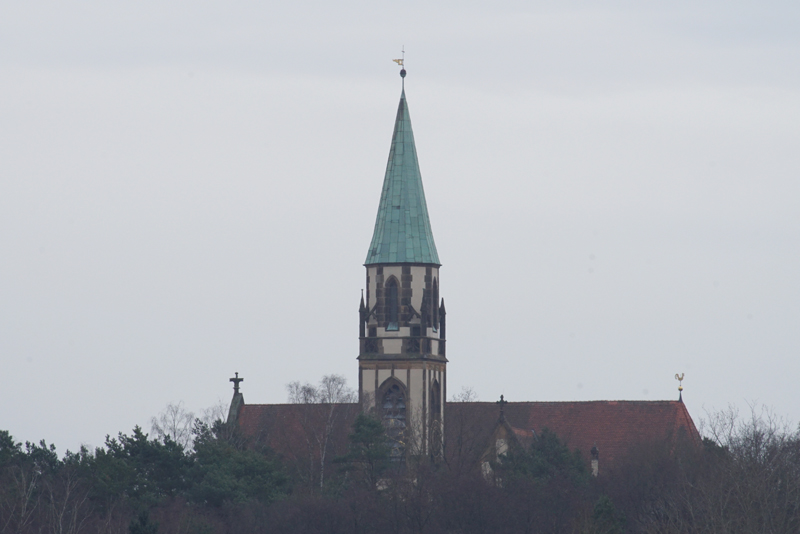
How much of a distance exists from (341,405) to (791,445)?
81.5 feet

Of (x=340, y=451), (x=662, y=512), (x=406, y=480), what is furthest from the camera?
(x=340, y=451)

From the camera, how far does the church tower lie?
94.9 m

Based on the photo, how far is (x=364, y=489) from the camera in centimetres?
8469

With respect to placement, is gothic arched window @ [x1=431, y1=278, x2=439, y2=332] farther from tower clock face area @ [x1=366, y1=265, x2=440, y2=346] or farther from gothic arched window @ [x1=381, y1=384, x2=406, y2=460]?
gothic arched window @ [x1=381, y1=384, x2=406, y2=460]

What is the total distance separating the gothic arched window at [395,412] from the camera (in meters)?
94.0

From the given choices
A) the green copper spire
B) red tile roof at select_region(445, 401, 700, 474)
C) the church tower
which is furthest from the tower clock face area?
red tile roof at select_region(445, 401, 700, 474)

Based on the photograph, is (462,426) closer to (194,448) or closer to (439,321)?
(439,321)

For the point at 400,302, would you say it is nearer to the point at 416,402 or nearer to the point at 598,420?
the point at 416,402

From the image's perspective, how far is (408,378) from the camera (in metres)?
94.9

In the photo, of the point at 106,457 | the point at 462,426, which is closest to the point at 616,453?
the point at 462,426

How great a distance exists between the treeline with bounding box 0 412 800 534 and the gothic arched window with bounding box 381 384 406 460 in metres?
4.95

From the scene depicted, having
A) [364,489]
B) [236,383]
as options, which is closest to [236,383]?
[236,383]

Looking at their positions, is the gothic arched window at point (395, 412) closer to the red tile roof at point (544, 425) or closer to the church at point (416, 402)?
the church at point (416, 402)

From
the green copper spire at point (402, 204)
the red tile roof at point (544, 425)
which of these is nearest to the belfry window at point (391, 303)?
the green copper spire at point (402, 204)
